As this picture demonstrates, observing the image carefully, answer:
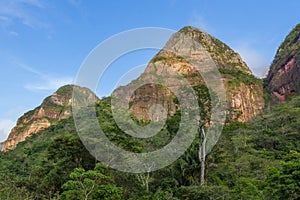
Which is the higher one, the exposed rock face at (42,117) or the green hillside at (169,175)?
the exposed rock face at (42,117)

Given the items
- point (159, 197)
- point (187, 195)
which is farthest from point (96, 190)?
point (187, 195)

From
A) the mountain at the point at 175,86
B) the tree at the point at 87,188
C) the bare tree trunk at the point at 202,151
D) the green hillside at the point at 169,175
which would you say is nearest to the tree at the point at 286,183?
the green hillside at the point at 169,175

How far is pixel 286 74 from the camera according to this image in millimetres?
50656

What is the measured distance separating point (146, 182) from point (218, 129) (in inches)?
247

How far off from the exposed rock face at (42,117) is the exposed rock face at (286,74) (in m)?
36.8

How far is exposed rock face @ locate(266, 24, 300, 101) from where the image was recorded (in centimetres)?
4872

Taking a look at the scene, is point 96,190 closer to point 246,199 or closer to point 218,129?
point 246,199

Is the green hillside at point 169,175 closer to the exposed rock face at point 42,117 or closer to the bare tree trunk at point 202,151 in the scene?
the bare tree trunk at point 202,151

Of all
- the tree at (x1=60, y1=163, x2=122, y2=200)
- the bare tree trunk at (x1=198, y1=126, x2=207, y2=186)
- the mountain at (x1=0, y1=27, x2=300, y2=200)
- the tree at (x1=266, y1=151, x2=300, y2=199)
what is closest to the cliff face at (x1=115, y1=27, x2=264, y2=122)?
the mountain at (x1=0, y1=27, x2=300, y2=200)

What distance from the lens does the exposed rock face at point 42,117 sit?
6650 cm

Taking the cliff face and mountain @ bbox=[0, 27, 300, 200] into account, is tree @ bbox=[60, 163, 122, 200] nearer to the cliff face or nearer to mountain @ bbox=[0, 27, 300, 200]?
mountain @ bbox=[0, 27, 300, 200]

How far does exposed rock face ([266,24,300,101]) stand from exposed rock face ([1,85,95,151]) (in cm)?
3677

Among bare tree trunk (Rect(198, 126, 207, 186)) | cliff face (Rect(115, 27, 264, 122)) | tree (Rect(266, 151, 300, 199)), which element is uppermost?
cliff face (Rect(115, 27, 264, 122))

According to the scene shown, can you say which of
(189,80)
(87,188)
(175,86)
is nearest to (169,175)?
(87,188)
